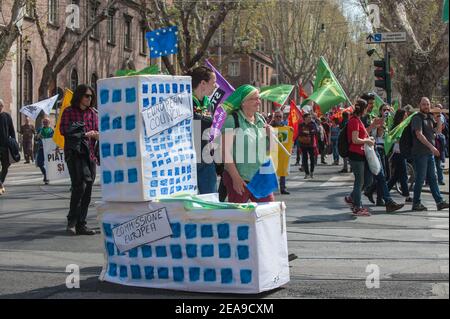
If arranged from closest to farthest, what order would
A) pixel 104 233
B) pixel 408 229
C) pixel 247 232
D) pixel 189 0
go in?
pixel 247 232 < pixel 104 233 < pixel 408 229 < pixel 189 0

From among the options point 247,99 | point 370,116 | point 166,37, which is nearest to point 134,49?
point 370,116

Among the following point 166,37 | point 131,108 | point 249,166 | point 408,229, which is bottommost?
point 408,229

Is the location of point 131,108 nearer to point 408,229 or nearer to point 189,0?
point 408,229

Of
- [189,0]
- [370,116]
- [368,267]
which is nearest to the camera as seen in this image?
[368,267]

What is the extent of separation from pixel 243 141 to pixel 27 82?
29905mm

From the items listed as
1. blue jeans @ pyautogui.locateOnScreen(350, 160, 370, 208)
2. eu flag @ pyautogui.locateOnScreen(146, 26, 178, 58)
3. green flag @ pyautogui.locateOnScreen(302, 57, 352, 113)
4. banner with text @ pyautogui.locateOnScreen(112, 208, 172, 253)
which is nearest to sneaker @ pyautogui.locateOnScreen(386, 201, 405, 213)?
blue jeans @ pyautogui.locateOnScreen(350, 160, 370, 208)

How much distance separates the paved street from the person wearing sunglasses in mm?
279

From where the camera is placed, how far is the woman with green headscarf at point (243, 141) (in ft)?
21.0

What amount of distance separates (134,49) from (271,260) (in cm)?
4302

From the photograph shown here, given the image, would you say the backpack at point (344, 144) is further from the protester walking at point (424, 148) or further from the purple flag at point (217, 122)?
the purple flag at point (217, 122)

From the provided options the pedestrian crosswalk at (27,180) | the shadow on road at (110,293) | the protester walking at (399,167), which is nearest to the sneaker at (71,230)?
the shadow on road at (110,293)

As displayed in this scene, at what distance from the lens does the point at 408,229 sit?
9.72 meters

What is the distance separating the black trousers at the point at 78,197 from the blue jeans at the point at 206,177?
239cm

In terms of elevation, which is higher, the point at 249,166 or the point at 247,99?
the point at 247,99
